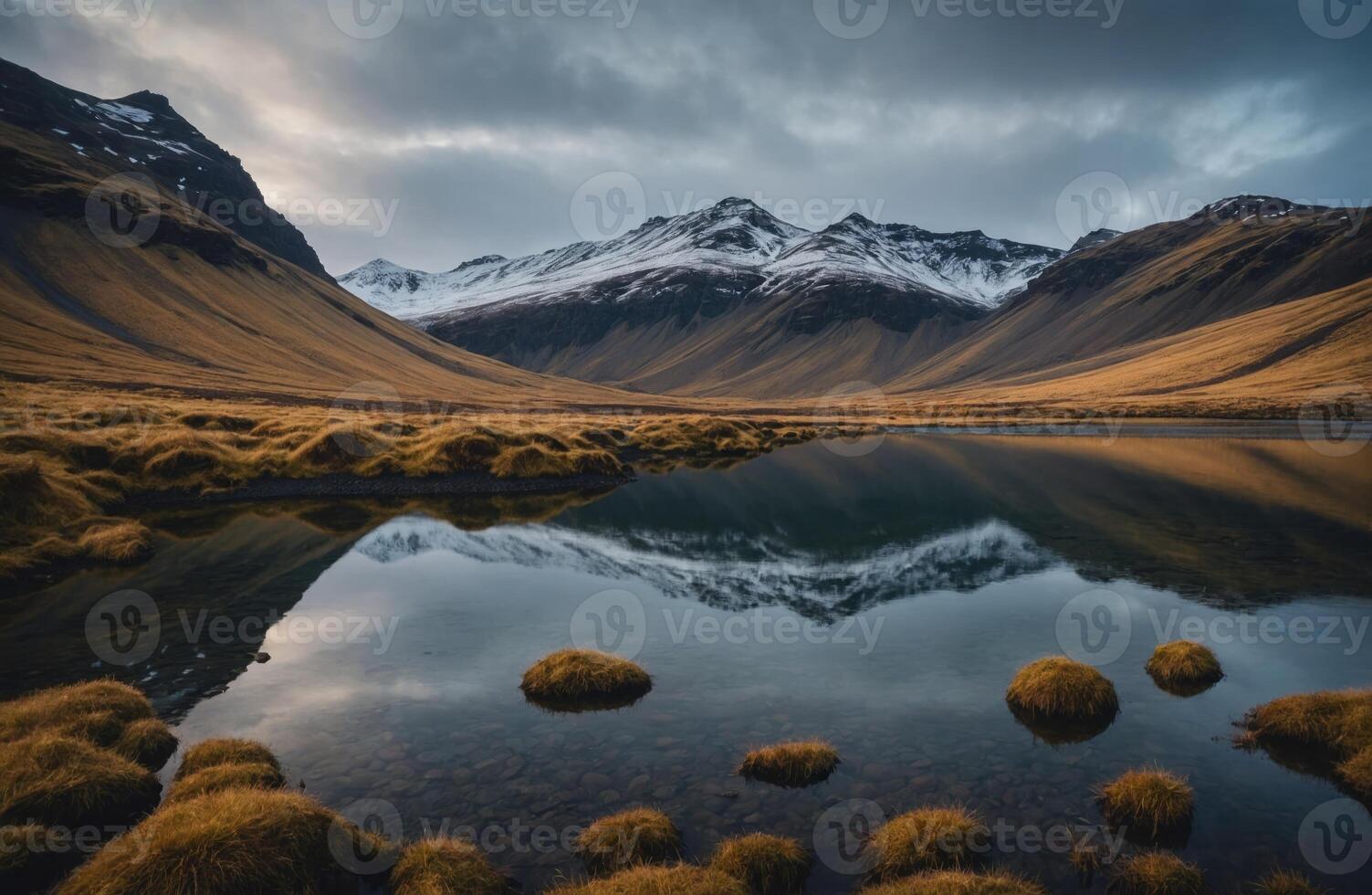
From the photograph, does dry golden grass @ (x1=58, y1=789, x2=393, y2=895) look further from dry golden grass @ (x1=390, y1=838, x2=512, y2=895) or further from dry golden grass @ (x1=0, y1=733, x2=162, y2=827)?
dry golden grass @ (x1=0, y1=733, x2=162, y2=827)

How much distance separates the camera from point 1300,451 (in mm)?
74000

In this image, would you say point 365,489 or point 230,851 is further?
point 365,489

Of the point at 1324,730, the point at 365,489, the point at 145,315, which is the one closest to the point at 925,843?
the point at 1324,730

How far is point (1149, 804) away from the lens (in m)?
12.0

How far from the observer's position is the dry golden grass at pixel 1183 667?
18.0 meters

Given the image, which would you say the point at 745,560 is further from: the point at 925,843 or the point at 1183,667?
the point at 925,843

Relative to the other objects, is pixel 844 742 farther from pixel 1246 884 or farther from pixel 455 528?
pixel 455 528

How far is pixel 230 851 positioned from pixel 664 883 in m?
5.96

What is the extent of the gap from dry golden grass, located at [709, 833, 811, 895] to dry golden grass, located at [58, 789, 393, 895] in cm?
544

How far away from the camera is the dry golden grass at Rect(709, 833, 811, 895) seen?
1032cm

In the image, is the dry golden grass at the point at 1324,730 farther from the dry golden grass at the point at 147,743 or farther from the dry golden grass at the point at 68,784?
the dry golden grass at the point at 147,743

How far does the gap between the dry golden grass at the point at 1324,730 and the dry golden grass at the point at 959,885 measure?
851cm

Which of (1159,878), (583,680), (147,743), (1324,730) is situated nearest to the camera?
(1159,878)

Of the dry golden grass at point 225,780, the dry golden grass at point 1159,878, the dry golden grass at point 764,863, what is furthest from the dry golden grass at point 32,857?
the dry golden grass at point 1159,878
